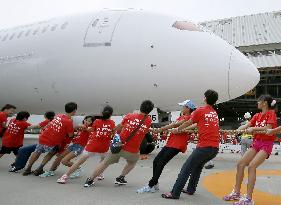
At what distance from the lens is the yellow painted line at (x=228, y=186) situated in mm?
6284

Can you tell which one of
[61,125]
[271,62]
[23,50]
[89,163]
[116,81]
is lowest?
[89,163]

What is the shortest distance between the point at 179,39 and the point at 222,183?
5.01 meters

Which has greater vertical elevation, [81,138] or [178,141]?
[178,141]

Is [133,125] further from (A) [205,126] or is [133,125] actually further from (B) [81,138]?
(B) [81,138]

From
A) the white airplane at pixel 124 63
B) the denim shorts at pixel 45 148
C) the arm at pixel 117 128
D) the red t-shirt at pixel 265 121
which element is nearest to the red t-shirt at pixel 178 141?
the arm at pixel 117 128

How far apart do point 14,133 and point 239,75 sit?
628cm

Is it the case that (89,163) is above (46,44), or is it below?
below

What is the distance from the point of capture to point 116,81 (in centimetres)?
1177

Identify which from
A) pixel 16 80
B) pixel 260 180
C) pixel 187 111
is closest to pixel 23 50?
pixel 16 80

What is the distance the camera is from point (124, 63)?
458 inches

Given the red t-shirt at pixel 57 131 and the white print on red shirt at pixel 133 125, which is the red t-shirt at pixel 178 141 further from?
the red t-shirt at pixel 57 131

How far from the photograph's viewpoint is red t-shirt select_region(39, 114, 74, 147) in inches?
322

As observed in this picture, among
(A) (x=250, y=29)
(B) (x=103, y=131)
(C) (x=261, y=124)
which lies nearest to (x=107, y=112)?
(B) (x=103, y=131)

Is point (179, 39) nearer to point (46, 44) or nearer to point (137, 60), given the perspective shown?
point (137, 60)
